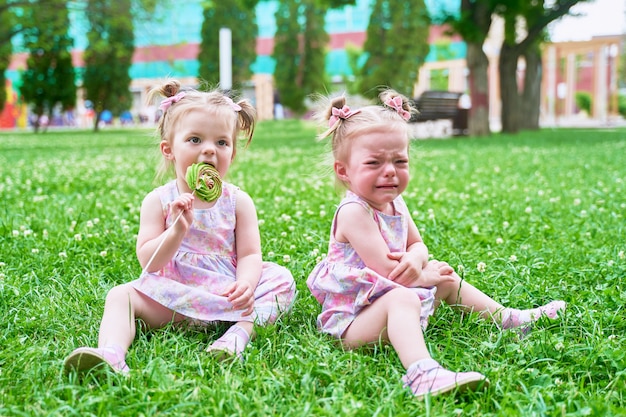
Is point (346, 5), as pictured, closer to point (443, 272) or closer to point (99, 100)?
point (443, 272)

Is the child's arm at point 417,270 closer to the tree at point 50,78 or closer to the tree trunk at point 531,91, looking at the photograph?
the tree trunk at point 531,91

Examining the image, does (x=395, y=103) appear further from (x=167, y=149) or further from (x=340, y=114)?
(x=167, y=149)

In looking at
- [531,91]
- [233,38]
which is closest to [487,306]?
[531,91]

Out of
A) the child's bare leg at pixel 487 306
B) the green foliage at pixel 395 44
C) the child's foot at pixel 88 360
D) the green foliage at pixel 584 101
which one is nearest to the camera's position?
the child's foot at pixel 88 360

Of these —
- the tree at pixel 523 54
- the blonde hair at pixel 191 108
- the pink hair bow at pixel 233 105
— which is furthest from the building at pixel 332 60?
the pink hair bow at pixel 233 105

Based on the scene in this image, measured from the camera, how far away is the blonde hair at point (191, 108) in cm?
298

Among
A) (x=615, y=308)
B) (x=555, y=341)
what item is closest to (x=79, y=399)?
(x=555, y=341)

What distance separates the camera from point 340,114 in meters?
2.90

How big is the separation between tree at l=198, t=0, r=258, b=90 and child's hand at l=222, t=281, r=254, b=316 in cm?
3957

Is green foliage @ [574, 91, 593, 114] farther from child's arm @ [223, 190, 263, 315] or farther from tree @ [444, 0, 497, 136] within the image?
child's arm @ [223, 190, 263, 315]

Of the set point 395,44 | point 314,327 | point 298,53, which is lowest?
point 314,327

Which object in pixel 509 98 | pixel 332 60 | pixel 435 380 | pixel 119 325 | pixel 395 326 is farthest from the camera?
pixel 332 60

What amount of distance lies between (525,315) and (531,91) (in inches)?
908

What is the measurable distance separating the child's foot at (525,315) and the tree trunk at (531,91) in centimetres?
2207
